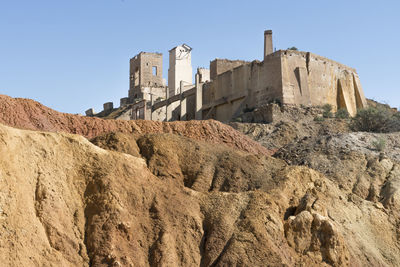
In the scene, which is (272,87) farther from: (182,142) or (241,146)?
(182,142)

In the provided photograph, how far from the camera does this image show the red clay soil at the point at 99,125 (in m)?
23.9

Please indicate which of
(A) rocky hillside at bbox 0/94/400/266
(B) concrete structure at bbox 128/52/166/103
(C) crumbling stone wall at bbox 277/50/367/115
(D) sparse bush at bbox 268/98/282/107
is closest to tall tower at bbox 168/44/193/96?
(B) concrete structure at bbox 128/52/166/103

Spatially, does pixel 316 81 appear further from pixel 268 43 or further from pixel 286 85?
pixel 268 43

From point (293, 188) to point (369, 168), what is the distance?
6.87 metres

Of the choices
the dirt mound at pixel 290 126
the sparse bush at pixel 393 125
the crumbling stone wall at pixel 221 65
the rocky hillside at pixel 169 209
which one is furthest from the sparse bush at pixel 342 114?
the rocky hillside at pixel 169 209

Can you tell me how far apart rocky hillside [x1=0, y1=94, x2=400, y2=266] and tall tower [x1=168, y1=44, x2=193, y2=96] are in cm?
4199

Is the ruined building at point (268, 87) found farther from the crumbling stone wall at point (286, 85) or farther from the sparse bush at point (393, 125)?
the sparse bush at point (393, 125)

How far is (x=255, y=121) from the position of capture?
42844mm

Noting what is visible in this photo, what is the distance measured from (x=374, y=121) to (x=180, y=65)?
27.9 meters

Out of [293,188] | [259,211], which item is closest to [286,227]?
[259,211]

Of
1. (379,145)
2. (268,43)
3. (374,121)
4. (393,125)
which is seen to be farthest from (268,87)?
(379,145)

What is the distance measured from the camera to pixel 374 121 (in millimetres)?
38938

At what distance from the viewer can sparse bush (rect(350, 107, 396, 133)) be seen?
38312 millimetres

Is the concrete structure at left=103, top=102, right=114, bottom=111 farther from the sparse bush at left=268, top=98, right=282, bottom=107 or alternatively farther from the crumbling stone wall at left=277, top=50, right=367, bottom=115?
the crumbling stone wall at left=277, top=50, right=367, bottom=115
